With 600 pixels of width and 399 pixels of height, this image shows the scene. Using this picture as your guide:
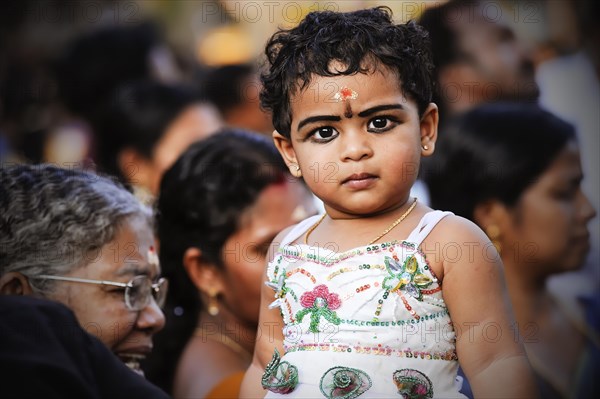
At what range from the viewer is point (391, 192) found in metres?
2.58

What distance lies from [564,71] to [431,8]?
1285mm

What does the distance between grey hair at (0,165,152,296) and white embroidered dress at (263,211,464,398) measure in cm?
96

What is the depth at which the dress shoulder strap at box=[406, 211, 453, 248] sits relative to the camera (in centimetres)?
254

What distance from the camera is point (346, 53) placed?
2.60 metres

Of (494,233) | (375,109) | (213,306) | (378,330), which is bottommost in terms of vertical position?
(213,306)

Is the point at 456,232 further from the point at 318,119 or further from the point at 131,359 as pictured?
the point at 131,359

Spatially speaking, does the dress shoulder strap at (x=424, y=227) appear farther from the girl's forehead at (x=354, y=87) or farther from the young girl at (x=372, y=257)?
the girl's forehead at (x=354, y=87)

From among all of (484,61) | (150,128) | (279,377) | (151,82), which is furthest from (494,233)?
(151,82)

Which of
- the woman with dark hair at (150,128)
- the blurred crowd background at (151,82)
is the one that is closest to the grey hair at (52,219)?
the blurred crowd background at (151,82)

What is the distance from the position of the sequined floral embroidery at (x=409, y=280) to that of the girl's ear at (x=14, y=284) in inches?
50.8

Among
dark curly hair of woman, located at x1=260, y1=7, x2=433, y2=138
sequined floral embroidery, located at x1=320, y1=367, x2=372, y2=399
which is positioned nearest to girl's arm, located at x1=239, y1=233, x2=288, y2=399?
sequined floral embroidery, located at x1=320, y1=367, x2=372, y2=399

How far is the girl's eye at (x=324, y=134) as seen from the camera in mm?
2633

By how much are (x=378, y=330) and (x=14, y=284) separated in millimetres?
1315

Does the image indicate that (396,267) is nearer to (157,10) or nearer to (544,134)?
(544,134)
